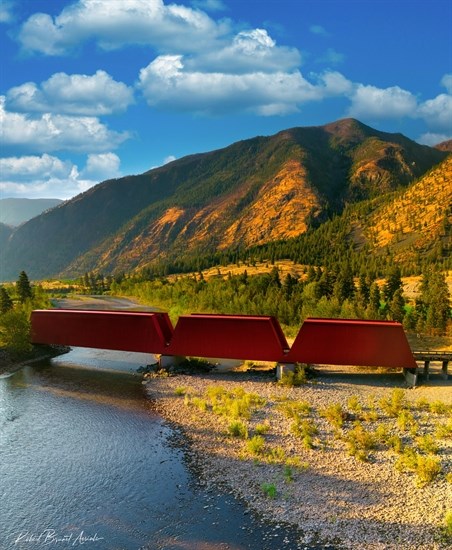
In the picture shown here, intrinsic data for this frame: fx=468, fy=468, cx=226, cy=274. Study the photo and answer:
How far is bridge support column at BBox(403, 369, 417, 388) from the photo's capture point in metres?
45.4

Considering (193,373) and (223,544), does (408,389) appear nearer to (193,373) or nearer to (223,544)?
(193,373)

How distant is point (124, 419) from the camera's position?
3753cm

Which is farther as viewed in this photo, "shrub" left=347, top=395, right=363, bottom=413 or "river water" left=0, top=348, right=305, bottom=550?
"shrub" left=347, top=395, right=363, bottom=413

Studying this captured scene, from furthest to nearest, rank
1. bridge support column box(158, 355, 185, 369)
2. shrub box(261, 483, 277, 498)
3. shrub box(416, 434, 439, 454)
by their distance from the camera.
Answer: bridge support column box(158, 355, 185, 369) → shrub box(416, 434, 439, 454) → shrub box(261, 483, 277, 498)

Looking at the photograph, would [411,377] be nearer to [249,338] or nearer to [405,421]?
[405,421]

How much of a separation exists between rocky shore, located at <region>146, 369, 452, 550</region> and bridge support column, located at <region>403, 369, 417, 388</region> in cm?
80

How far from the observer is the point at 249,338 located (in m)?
49.2

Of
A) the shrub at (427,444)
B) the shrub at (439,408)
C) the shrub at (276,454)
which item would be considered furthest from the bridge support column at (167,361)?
the shrub at (427,444)

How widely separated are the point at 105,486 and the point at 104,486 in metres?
0.06

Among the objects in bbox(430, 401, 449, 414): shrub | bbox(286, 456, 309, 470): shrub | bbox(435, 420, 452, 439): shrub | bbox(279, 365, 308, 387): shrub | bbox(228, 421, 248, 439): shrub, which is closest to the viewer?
bbox(286, 456, 309, 470): shrub

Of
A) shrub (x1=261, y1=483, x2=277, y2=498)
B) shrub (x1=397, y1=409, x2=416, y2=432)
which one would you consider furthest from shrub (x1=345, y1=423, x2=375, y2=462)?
shrub (x1=261, y1=483, x2=277, y2=498)

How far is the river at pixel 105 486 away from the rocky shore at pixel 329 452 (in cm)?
Answer: 153

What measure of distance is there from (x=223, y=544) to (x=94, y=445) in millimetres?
14083

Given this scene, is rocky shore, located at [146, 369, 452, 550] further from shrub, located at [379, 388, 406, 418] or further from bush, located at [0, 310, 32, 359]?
bush, located at [0, 310, 32, 359]
